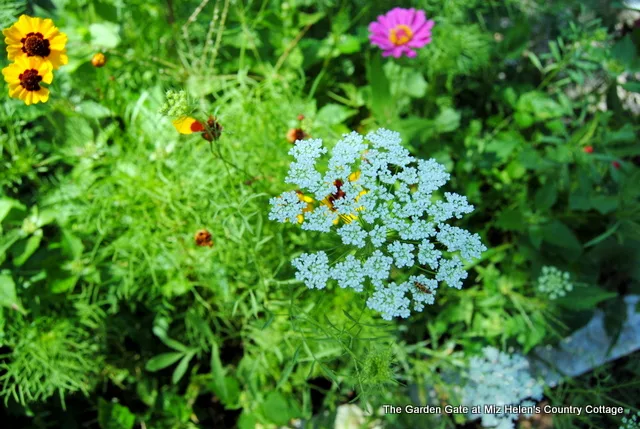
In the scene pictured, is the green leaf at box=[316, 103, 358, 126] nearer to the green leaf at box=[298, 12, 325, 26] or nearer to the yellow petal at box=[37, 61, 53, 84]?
the green leaf at box=[298, 12, 325, 26]

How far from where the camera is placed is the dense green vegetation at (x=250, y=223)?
1.50 metres

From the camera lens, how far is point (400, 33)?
173cm

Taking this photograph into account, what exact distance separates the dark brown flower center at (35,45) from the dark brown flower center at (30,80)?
0.13ft

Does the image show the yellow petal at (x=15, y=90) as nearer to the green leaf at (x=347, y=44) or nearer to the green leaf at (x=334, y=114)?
the green leaf at (x=334, y=114)

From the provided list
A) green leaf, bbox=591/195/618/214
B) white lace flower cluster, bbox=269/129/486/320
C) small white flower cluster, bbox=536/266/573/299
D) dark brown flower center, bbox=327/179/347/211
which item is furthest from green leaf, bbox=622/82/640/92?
dark brown flower center, bbox=327/179/347/211

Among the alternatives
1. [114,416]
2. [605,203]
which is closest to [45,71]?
[114,416]

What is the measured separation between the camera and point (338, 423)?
1.78 meters

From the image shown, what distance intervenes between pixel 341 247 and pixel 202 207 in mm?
560

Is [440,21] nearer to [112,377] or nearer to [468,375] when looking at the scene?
[468,375]

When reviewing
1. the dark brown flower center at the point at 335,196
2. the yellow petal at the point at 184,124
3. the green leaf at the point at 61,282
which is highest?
the yellow petal at the point at 184,124

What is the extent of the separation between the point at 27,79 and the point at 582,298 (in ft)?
4.92

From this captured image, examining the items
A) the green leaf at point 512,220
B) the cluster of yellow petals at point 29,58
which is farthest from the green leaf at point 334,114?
the cluster of yellow petals at point 29,58

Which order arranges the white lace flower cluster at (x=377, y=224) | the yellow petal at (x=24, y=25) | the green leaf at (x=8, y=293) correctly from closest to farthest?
the white lace flower cluster at (x=377, y=224)
the yellow petal at (x=24, y=25)
the green leaf at (x=8, y=293)

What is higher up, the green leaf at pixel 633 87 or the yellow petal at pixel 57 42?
the yellow petal at pixel 57 42
